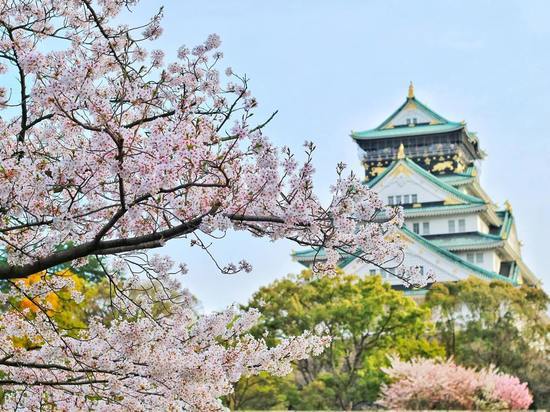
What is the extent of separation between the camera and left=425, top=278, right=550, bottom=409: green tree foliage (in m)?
28.7

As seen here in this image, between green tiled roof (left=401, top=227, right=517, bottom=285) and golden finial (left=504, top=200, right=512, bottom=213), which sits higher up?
golden finial (left=504, top=200, right=512, bottom=213)

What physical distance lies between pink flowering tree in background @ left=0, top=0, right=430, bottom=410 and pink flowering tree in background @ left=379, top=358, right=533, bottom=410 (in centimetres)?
1564

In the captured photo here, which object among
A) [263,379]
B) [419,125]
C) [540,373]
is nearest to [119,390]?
[263,379]

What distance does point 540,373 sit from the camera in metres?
28.4

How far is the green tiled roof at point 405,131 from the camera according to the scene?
4828 cm

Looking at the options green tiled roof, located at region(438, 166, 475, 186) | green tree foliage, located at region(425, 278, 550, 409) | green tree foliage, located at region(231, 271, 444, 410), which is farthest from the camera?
green tiled roof, located at region(438, 166, 475, 186)

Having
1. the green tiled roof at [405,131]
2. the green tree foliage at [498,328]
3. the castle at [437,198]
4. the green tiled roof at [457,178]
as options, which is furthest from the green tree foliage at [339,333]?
the green tiled roof at [405,131]

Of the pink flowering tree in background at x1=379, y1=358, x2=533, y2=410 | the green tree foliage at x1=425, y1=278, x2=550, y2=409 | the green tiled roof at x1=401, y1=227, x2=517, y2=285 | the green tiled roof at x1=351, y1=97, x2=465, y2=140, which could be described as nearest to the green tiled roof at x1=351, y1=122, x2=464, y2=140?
the green tiled roof at x1=351, y1=97, x2=465, y2=140

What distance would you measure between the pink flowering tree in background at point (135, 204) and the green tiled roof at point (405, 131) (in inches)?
1682

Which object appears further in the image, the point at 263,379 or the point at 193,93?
the point at 263,379

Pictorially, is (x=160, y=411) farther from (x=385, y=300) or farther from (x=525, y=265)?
(x=525, y=265)

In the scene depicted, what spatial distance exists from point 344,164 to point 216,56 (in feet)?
5.16

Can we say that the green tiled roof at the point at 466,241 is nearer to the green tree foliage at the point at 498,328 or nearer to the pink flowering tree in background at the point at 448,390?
the green tree foliage at the point at 498,328

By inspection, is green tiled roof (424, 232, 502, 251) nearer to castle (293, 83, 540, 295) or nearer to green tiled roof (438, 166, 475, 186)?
castle (293, 83, 540, 295)
